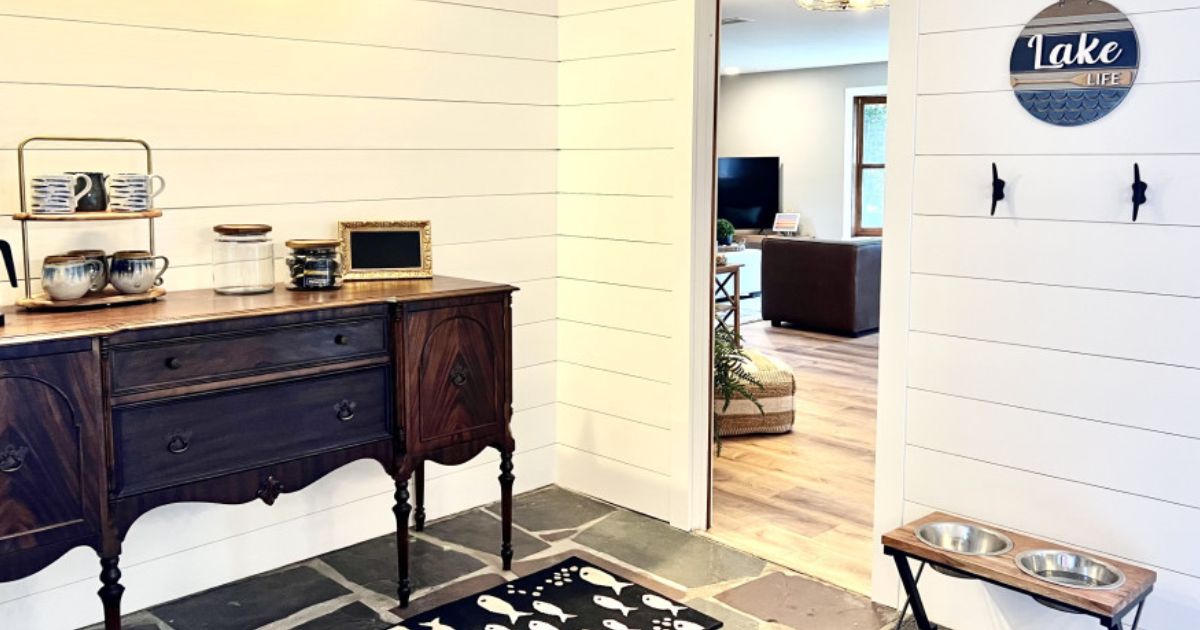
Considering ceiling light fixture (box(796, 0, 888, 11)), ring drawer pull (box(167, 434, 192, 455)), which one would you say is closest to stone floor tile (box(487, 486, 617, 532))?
ring drawer pull (box(167, 434, 192, 455))

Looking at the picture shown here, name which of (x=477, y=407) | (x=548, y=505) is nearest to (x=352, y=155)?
(x=477, y=407)

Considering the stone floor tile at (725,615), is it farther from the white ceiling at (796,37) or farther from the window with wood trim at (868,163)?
the window with wood trim at (868,163)

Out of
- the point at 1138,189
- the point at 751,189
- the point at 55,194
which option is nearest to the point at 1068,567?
the point at 1138,189

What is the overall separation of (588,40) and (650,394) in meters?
1.33

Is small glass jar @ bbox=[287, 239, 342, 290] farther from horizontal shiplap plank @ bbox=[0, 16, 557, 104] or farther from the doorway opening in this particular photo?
the doorway opening

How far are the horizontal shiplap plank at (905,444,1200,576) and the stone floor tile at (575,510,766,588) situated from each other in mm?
665

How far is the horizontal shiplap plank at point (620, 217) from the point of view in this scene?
3584mm

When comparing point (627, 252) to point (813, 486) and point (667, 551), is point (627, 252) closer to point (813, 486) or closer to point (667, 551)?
point (667, 551)

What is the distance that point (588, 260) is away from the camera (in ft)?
12.8

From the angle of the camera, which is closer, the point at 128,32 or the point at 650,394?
the point at 128,32

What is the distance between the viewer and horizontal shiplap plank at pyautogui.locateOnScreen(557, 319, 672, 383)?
3666 millimetres

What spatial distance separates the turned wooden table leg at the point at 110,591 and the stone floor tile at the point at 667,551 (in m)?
1.54

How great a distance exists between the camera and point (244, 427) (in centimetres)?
258

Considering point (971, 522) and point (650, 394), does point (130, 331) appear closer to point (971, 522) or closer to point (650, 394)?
point (650, 394)
